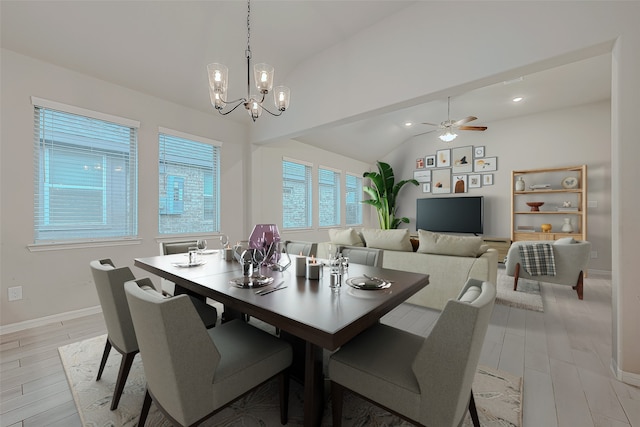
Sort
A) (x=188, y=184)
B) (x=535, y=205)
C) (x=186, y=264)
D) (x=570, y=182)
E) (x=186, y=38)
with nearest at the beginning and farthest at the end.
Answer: (x=186, y=264)
(x=186, y=38)
(x=188, y=184)
(x=570, y=182)
(x=535, y=205)

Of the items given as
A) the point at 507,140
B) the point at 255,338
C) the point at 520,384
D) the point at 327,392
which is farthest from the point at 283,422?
the point at 507,140

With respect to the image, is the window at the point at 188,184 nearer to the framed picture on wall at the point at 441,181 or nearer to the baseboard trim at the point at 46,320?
the baseboard trim at the point at 46,320

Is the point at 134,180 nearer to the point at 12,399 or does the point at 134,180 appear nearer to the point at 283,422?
the point at 12,399

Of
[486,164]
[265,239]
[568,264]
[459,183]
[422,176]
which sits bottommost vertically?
[568,264]

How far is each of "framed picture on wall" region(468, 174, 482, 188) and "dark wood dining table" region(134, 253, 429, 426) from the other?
5.37 meters

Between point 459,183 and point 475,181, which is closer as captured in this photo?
point 475,181

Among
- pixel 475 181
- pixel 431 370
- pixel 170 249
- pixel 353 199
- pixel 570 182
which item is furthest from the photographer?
pixel 353 199

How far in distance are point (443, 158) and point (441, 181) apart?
1.87 ft

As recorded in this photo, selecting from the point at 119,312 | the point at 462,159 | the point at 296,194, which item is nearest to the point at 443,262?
the point at 119,312

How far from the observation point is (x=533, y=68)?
211 cm

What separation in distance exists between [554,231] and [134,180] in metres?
7.22

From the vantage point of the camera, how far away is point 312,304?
125cm

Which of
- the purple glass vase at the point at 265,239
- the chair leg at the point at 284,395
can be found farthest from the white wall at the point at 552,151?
the chair leg at the point at 284,395

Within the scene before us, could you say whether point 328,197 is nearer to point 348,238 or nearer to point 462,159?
point 348,238
